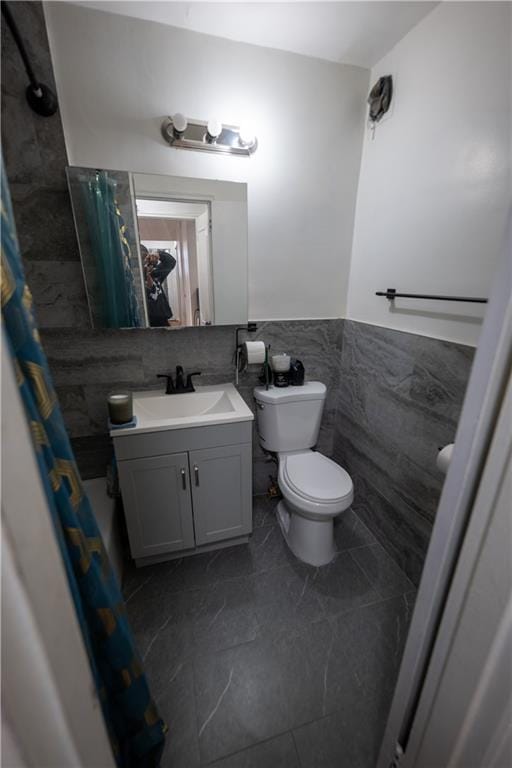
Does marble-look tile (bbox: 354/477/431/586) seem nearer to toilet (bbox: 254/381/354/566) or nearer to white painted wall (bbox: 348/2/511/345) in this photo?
toilet (bbox: 254/381/354/566)

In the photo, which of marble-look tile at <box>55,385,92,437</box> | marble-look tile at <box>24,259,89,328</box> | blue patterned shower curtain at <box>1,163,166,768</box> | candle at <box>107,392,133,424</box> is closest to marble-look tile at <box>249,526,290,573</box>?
blue patterned shower curtain at <box>1,163,166,768</box>

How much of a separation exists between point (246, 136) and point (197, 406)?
1.39 m

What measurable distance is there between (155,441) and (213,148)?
1.43 m

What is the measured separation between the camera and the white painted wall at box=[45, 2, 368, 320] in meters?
1.29

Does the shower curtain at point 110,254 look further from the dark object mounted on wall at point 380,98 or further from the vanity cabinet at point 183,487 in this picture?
the dark object mounted on wall at point 380,98

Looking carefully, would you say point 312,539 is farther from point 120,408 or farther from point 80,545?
point 80,545

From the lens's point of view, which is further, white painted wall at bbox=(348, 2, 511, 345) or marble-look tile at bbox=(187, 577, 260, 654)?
marble-look tile at bbox=(187, 577, 260, 654)

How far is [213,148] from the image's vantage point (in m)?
1.48

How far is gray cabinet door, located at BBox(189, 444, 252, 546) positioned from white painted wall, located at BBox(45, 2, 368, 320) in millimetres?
836

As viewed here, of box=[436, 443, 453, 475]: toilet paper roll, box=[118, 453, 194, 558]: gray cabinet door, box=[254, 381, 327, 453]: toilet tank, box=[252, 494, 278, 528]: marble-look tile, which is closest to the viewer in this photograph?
box=[436, 443, 453, 475]: toilet paper roll

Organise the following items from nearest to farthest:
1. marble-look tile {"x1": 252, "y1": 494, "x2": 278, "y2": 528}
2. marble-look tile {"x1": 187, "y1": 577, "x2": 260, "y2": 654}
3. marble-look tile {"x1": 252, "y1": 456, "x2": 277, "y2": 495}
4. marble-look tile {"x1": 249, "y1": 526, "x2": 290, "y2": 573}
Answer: marble-look tile {"x1": 187, "y1": 577, "x2": 260, "y2": 654} < marble-look tile {"x1": 249, "y1": 526, "x2": 290, "y2": 573} < marble-look tile {"x1": 252, "y1": 494, "x2": 278, "y2": 528} < marble-look tile {"x1": 252, "y1": 456, "x2": 277, "y2": 495}

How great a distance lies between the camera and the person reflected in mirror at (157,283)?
152 centimetres

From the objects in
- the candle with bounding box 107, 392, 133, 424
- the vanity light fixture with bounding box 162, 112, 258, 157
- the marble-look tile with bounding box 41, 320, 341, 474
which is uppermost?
the vanity light fixture with bounding box 162, 112, 258, 157

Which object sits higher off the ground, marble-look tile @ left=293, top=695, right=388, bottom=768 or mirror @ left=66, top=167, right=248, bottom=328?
mirror @ left=66, top=167, right=248, bottom=328
